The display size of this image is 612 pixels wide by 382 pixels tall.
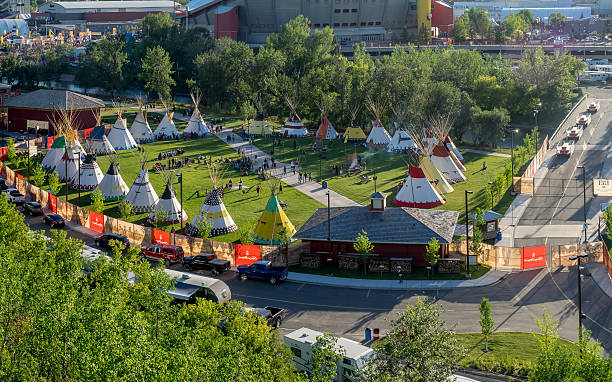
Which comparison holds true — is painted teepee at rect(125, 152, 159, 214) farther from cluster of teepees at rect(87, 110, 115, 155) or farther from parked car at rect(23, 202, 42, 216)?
cluster of teepees at rect(87, 110, 115, 155)

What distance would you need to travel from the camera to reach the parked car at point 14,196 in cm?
6159

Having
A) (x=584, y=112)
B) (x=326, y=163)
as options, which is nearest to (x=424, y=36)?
(x=584, y=112)

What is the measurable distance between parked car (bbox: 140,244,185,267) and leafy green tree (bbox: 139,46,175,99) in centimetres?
7053

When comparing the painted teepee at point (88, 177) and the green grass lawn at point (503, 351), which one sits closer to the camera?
the green grass lawn at point (503, 351)

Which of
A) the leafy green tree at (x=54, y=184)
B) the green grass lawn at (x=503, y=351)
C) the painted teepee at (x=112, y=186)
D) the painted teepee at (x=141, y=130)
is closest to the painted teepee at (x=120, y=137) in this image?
the painted teepee at (x=141, y=130)

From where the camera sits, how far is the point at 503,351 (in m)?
35.1

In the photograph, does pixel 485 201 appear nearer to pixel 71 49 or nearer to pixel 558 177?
pixel 558 177

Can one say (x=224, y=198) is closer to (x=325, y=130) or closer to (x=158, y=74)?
(x=325, y=130)

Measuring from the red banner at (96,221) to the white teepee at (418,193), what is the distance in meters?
22.9

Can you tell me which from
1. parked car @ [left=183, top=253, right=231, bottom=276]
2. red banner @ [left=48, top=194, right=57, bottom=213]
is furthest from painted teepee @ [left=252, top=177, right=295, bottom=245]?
red banner @ [left=48, top=194, right=57, bottom=213]

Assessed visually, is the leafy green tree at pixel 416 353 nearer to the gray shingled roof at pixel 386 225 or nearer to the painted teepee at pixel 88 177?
the gray shingled roof at pixel 386 225

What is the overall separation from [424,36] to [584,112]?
62.9 m

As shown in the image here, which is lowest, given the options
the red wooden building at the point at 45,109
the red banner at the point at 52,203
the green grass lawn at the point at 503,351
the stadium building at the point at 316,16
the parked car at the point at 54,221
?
the green grass lawn at the point at 503,351

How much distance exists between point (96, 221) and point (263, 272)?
16.7m
